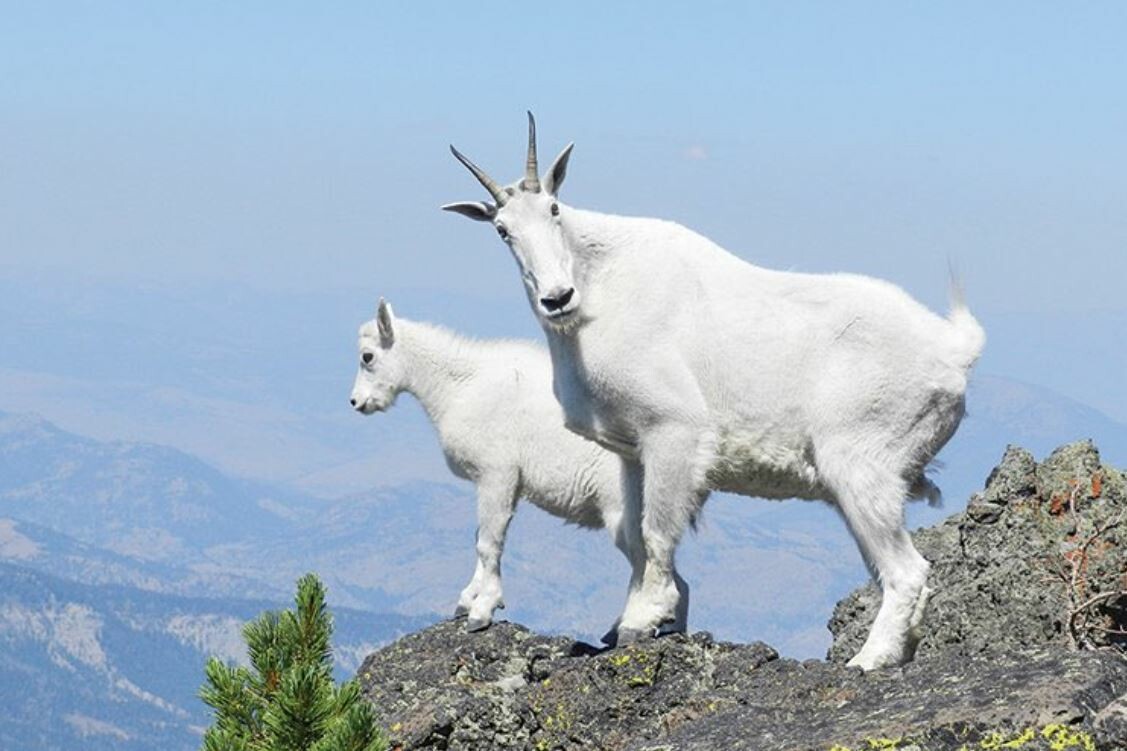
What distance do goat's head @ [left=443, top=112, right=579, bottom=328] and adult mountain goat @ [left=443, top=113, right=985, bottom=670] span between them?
1cm

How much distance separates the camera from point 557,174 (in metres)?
14.6

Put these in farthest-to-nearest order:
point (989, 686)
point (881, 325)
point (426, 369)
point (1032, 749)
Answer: point (426, 369) → point (881, 325) → point (989, 686) → point (1032, 749)

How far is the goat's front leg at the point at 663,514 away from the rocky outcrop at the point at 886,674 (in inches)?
21.5

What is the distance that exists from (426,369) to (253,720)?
37.9 ft

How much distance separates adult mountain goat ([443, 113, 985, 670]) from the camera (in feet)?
44.6

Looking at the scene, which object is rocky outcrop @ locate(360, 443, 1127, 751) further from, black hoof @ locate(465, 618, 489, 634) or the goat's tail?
the goat's tail

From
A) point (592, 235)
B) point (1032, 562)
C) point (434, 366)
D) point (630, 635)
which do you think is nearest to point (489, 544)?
point (434, 366)

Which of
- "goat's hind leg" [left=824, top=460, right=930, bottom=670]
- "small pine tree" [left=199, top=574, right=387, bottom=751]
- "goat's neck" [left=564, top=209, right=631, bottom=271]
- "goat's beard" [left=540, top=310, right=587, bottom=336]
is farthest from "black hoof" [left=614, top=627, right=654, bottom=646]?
"small pine tree" [left=199, top=574, right=387, bottom=751]

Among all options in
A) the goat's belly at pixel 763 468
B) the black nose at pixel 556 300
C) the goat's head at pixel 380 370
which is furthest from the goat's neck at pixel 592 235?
the goat's head at pixel 380 370

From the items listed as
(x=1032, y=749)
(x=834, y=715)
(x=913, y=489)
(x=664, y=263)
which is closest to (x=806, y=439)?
(x=913, y=489)

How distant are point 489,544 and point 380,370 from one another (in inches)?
133

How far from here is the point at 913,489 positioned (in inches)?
552

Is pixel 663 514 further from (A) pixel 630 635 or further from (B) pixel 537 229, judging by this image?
(B) pixel 537 229

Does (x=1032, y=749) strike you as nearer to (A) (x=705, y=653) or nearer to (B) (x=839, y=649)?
(A) (x=705, y=653)
